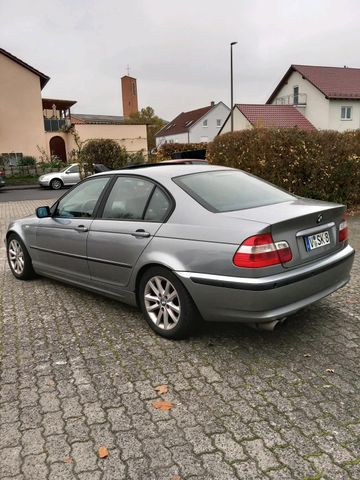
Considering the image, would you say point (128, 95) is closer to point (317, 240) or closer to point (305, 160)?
point (305, 160)

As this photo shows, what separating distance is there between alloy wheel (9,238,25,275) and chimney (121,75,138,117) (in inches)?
3572

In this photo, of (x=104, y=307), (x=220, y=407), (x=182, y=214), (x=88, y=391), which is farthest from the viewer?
(x=104, y=307)

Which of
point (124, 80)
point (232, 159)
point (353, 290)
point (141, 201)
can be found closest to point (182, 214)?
point (141, 201)

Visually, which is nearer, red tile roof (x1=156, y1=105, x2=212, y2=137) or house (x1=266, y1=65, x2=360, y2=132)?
house (x1=266, y1=65, x2=360, y2=132)

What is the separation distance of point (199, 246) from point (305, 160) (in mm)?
7201

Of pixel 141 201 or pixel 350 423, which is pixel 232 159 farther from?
pixel 350 423

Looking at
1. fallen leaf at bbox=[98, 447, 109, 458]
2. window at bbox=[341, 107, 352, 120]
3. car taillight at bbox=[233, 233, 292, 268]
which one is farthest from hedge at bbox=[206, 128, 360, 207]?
window at bbox=[341, 107, 352, 120]

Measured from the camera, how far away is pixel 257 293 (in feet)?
10.3

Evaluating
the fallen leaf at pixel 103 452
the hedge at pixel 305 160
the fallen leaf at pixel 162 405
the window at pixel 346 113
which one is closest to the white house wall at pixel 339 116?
the window at pixel 346 113

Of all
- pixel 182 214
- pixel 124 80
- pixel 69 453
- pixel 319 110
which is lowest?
pixel 69 453

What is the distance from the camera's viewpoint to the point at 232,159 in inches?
430

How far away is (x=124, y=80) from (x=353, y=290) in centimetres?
9529

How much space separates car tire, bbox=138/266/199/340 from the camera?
140 inches

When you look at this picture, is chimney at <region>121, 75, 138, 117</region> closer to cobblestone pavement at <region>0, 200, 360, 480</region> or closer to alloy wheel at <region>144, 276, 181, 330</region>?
alloy wheel at <region>144, 276, 181, 330</region>
